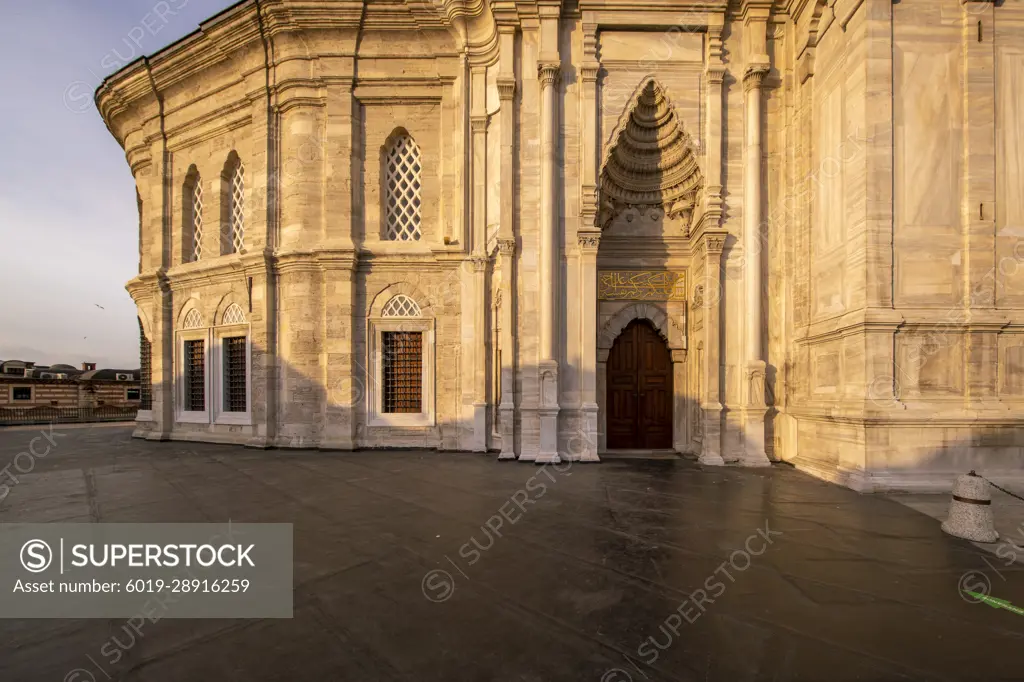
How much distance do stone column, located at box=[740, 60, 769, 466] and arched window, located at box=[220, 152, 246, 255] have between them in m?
13.4

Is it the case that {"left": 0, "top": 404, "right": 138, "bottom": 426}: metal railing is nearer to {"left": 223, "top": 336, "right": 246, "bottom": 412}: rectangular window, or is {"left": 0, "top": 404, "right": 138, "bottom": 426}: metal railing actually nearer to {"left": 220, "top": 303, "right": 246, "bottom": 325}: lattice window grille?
{"left": 223, "top": 336, "right": 246, "bottom": 412}: rectangular window

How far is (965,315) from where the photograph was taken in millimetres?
6887

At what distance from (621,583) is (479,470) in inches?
196

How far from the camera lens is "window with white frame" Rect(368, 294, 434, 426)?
11516 mm

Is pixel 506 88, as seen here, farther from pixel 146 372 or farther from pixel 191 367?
pixel 146 372

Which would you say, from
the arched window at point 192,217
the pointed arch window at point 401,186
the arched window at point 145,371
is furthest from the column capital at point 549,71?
the arched window at point 145,371

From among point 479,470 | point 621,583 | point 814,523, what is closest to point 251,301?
point 479,470

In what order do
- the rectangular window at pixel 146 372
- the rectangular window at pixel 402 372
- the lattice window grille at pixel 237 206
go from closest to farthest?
Result: the rectangular window at pixel 402 372, the lattice window grille at pixel 237 206, the rectangular window at pixel 146 372

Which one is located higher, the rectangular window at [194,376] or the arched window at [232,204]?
the arched window at [232,204]

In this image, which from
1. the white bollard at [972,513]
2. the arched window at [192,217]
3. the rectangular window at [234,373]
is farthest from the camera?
the arched window at [192,217]

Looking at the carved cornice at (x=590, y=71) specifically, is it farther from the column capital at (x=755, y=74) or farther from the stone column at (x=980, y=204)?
the stone column at (x=980, y=204)

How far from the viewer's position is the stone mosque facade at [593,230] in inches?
277

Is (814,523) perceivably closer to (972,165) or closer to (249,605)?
(249,605)

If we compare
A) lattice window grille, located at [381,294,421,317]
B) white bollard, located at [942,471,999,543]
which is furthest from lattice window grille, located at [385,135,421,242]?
white bollard, located at [942,471,999,543]
